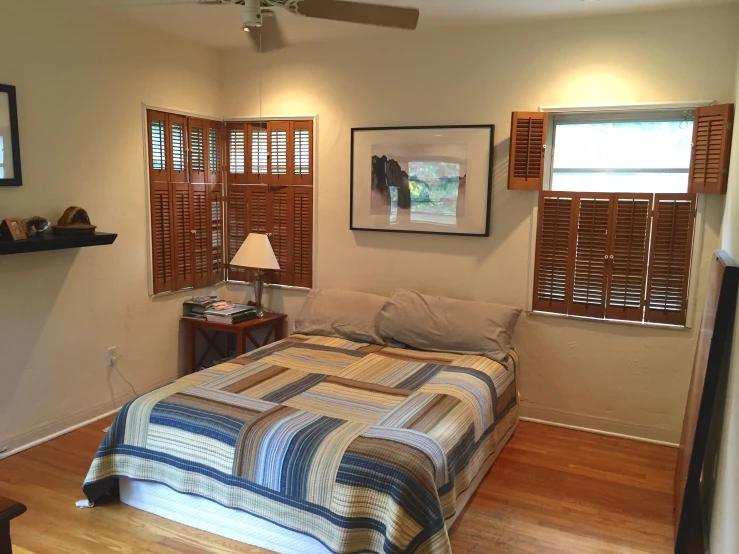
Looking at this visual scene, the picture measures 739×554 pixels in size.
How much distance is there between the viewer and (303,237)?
443 cm

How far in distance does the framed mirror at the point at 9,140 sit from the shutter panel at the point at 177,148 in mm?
1118

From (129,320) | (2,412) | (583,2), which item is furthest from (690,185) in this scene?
(2,412)

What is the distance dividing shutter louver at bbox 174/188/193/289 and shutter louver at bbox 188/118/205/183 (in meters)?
0.15

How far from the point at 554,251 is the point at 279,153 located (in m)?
2.13

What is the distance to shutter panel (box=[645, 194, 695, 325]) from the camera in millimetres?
3355

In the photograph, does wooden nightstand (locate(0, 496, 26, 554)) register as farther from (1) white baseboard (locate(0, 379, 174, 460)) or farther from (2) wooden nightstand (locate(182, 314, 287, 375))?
(2) wooden nightstand (locate(182, 314, 287, 375))

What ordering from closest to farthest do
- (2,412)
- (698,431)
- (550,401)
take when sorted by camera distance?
(698,431)
(2,412)
(550,401)

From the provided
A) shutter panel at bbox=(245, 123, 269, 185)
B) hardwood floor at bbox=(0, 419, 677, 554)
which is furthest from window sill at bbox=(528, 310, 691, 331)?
shutter panel at bbox=(245, 123, 269, 185)

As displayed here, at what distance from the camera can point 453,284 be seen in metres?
4.00

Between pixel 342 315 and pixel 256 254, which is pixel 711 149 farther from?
pixel 256 254

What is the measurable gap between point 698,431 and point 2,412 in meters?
3.42

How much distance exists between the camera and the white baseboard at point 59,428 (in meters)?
3.25

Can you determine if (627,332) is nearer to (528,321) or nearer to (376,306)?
(528,321)

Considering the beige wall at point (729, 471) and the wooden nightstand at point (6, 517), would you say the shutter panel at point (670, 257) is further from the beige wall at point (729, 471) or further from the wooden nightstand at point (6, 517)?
the wooden nightstand at point (6, 517)
